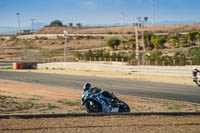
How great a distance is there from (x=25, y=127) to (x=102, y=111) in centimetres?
378

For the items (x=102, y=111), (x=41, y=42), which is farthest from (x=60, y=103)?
(x=41, y=42)

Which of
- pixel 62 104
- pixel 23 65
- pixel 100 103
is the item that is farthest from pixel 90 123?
pixel 23 65

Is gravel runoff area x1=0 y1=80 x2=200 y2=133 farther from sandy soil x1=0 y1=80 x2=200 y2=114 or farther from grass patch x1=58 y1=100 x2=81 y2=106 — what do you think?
grass patch x1=58 y1=100 x2=81 y2=106

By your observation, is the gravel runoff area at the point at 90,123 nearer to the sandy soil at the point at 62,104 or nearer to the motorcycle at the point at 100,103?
the sandy soil at the point at 62,104

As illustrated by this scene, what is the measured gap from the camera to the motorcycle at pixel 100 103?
1291 centimetres

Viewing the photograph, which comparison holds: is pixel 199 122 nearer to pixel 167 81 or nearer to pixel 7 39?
pixel 167 81

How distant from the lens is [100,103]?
12922mm

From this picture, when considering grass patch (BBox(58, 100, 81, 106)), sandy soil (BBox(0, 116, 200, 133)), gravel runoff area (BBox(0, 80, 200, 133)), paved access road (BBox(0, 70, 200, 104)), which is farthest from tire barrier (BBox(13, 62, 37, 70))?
sandy soil (BBox(0, 116, 200, 133))

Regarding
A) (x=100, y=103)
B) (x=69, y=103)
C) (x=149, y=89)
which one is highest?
(x=100, y=103)

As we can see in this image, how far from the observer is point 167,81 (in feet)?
91.9

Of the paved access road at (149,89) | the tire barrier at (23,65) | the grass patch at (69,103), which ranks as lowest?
the paved access road at (149,89)

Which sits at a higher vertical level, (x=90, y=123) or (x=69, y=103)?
(x=90, y=123)

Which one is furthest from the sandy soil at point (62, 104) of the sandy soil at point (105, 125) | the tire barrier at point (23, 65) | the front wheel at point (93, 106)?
the tire barrier at point (23, 65)

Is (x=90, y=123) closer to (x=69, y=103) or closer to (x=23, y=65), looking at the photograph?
(x=69, y=103)
